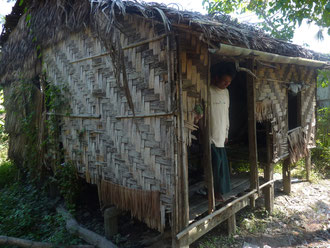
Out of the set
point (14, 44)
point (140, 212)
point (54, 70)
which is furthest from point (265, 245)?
point (14, 44)

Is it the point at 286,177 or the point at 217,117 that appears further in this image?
the point at 286,177

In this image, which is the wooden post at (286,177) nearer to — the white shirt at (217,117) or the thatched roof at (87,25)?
the thatched roof at (87,25)

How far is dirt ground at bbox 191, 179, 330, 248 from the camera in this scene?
3.66 meters

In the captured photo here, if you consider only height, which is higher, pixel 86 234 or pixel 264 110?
pixel 264 110

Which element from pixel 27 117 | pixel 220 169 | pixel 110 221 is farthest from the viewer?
pixel 27 117

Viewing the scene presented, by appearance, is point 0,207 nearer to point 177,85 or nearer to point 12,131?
point 12,131

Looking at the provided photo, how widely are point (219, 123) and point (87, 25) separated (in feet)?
7.99

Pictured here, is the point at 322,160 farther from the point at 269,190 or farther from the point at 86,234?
the point at 86,234

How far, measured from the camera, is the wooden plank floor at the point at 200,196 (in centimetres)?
312

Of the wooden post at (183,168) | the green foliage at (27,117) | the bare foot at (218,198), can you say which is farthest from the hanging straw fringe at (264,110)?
the green foliage at (27,117)

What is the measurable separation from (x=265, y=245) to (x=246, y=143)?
2.36m

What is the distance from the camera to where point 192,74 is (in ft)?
8.95

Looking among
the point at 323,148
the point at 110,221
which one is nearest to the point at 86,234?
the point at 110,221

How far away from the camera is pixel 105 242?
3426mm
